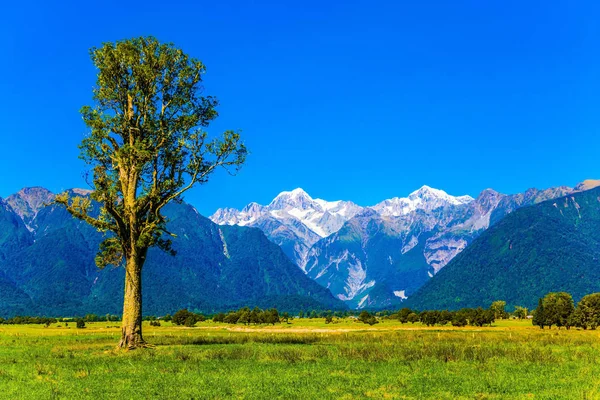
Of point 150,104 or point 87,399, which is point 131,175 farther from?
point 87,399

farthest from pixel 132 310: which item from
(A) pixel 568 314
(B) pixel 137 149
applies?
(A) pixel 568 314

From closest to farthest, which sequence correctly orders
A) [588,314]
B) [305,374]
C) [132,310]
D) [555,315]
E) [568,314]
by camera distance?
[305,374] → [132,310] → [588,314] → [555,315] → [568,314]

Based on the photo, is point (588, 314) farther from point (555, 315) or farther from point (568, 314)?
point (555, 315)

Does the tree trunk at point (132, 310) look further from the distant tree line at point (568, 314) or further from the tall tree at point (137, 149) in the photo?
the distant tree line at point (568, 314)

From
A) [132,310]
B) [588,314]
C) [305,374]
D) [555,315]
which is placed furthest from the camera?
[555,315]

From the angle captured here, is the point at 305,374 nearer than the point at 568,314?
Yes

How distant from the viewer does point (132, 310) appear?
4997 centimetres

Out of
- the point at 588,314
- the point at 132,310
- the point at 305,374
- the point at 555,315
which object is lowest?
the point at 555,315

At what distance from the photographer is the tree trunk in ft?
162

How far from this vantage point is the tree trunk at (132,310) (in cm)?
4947

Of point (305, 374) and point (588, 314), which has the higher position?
point (305, 374)

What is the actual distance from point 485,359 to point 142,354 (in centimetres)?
2756

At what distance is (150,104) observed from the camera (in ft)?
179

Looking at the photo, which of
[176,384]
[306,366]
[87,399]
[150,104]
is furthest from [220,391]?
[150,104]
